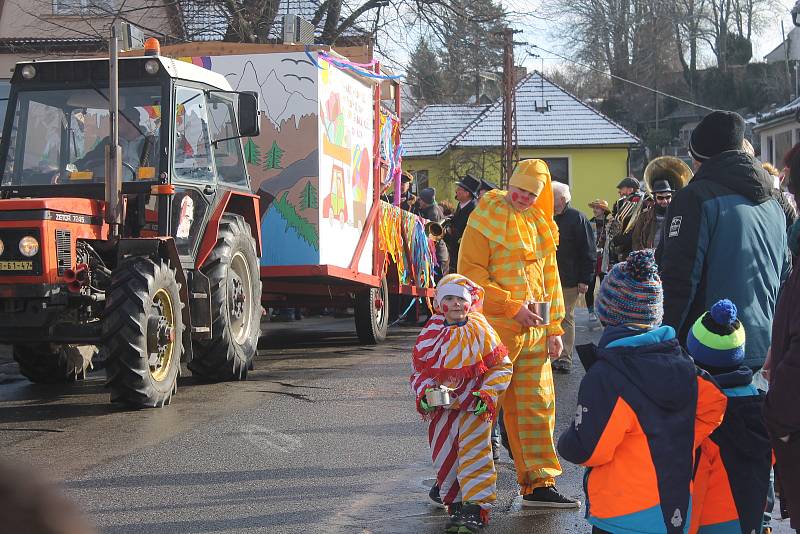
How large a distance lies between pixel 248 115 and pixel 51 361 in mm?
2691

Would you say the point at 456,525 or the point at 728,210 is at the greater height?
the point at 728,210

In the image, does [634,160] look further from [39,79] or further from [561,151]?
[39,79]

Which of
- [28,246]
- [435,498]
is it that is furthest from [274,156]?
[435,498]

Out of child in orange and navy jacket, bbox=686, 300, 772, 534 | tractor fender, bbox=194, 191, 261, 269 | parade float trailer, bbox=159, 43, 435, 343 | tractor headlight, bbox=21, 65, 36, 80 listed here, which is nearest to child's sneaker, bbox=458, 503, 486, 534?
child in orange and navy jacket, bbox=686, 300, 772, 534

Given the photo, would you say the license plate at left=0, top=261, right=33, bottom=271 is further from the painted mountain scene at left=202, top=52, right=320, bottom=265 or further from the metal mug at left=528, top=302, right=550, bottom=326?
the metal mug at left=528, top=302, right=550, bottom=326

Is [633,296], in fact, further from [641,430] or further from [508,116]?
[508,116]

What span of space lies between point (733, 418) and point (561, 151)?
134 feet

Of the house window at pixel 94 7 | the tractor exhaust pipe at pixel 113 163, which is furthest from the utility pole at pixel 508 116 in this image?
the tractor exhaust pipe at pixel 113 163

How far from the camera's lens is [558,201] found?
34.6ft

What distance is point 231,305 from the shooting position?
9555 mm

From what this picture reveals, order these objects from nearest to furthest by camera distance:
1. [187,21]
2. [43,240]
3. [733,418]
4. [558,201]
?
[733,418], [43,240], [558,201], [187,21]

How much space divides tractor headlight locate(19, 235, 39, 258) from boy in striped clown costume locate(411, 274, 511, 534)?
12.5ft

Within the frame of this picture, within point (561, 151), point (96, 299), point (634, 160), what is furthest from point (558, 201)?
point (634, 160)

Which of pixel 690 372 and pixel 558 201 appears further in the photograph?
pixel 558 201
